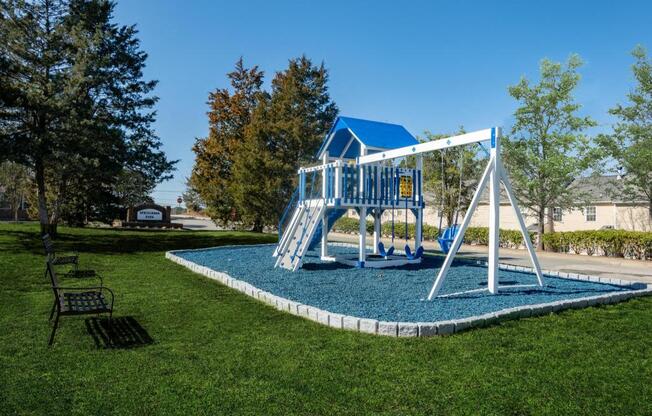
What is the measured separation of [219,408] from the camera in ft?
12.5

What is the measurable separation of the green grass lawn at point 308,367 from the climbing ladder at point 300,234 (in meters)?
4.59

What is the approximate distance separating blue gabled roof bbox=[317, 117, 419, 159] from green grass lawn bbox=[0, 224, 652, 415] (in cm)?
774

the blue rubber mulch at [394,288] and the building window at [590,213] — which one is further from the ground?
the building window at [590,213]

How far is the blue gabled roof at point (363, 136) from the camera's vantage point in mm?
14016

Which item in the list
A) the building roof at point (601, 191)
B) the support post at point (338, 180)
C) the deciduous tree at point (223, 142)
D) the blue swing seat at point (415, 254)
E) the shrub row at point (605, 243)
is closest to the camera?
the support post at point (338, 180)

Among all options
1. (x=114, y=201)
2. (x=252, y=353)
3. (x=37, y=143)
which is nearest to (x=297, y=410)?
(x=252, y=353)

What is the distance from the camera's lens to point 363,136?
45.9 feet

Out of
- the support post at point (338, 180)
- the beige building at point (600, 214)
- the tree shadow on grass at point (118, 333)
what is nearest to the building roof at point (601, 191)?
the beige building at point (600, 214)

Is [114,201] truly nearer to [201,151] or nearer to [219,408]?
[201,151]

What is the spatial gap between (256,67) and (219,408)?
35.5 metres

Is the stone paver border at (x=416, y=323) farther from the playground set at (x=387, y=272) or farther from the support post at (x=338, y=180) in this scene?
the support post at (x=338, y=180)

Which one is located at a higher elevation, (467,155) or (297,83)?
(297,83)

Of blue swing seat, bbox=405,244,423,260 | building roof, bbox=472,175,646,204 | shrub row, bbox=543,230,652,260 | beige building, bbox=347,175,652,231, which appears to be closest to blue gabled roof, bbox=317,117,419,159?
blue swing seat, bbox=405,244,423,260

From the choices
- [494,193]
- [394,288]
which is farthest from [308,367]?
[494,193]
